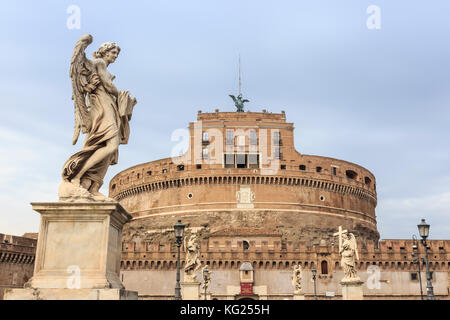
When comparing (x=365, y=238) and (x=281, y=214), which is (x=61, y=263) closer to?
(x=281, y=214)

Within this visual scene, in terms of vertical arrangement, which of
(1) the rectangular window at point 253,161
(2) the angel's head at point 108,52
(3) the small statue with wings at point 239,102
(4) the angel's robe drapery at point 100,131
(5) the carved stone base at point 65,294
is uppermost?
(3) the small statue with wings at point 239,102

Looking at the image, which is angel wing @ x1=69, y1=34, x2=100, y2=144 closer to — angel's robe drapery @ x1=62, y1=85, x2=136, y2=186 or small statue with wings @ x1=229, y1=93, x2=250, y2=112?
angel's robe drapery @ x1=62, y1=85, x2=136, y2=186

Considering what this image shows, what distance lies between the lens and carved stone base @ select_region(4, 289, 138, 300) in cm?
403

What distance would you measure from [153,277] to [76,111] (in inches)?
1624

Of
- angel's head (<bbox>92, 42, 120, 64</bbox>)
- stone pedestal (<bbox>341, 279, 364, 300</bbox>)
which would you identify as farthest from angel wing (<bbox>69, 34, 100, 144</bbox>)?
stone pedestal (<bbox>341, 279, 364, 300</bbox>)

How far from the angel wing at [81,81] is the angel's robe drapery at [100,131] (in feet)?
0.23

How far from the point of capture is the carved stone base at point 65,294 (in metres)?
4.03

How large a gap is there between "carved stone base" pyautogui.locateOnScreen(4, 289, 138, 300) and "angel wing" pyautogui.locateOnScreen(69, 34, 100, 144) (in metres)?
1.47

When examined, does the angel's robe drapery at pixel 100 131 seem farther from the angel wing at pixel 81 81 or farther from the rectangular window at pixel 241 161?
the rectangular window at pixel 241 161

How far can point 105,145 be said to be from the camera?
4.73 metres

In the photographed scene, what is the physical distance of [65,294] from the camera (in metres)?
4.07

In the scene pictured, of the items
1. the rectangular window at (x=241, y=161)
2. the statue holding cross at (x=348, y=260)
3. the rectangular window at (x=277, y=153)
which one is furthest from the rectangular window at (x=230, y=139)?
the statue holding cross at (x=348, y=260)
